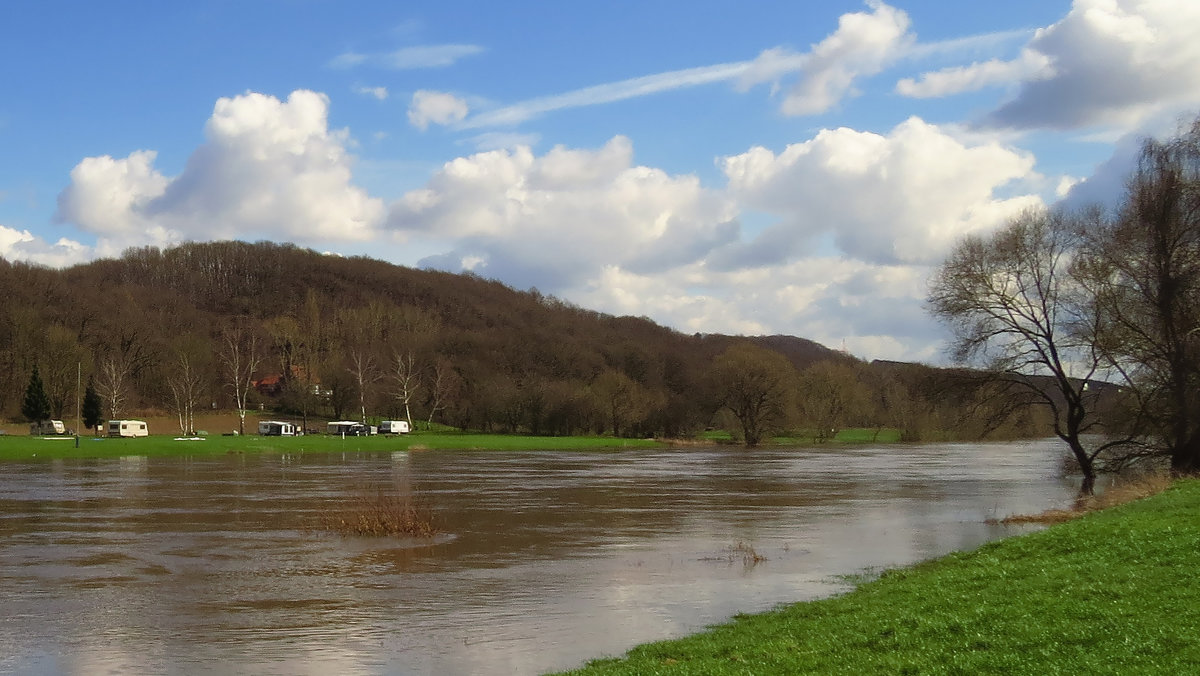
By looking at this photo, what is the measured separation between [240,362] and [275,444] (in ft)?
194

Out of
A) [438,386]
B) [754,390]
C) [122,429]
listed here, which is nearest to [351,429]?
[438,386]

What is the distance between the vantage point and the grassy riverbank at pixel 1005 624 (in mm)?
10883

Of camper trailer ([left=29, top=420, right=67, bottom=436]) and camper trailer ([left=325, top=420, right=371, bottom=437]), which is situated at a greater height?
camper trailer ([left=29, top=420, right=67, bottom=436])

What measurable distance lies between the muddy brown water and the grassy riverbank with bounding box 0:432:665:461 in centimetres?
2366

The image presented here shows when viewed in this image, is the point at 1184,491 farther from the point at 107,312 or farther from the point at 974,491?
the point at 107,312

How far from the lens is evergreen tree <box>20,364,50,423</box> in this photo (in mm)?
98562

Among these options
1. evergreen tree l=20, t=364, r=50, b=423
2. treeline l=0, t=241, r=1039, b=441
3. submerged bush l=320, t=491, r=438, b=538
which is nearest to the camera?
submerged bush l=320, t=491, r=438, b=538

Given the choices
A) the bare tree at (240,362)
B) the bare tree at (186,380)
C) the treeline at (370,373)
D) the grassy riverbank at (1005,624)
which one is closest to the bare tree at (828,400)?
the treeline at (370,373)

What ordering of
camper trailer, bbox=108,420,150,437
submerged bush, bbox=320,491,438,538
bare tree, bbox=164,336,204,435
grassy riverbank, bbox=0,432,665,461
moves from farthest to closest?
bare tree, bbox=164,336,204,435, camper trailer, bbox=108,420,150,437, grassy riverbank, bbox=0,432,665,461, submerged bush, bbox=320,491,438,538

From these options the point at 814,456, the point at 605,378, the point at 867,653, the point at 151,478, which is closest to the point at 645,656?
the point at 867,653

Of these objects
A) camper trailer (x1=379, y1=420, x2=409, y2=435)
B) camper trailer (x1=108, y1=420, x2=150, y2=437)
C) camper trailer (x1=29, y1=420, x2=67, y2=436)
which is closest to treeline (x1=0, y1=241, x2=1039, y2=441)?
camper trailer (x1=379, y1=420, x2=409, y2=435)

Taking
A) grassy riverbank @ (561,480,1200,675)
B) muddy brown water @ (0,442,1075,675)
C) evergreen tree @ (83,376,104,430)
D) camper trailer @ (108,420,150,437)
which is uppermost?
evergreen tree @ (83,376,104,430)

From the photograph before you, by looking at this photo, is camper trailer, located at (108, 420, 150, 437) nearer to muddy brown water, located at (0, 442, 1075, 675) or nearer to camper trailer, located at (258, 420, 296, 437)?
camper trailer, located at (258, 420, 296, 437)

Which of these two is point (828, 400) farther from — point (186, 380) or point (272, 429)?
point (186, 380)
